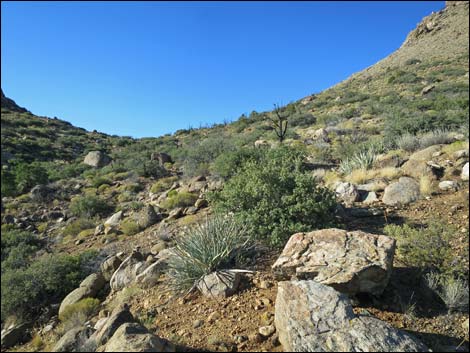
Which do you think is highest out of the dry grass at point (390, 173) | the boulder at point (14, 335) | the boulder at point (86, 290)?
the dry grass at point (390, 173)

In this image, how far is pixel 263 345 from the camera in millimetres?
3043

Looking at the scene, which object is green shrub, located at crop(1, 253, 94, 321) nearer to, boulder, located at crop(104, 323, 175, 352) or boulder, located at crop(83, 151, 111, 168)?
boulder, located at crop(104, 323, 175, 352)

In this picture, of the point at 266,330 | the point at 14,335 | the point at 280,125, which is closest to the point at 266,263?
the point at 266,330

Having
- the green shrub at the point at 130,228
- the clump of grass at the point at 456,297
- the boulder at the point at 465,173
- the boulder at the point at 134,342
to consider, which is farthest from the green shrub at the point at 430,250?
the green shrub at the point at 130,228

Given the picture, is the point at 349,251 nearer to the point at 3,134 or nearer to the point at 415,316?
the point at 415,316

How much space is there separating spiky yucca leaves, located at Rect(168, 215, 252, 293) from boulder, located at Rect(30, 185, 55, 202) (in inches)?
445

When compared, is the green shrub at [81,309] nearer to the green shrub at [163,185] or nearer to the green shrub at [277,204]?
the green shrub at [277,204]

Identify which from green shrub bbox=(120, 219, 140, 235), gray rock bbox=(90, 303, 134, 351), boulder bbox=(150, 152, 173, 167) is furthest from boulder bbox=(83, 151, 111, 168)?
gray rock bbox=(90, 303, 134, 351)

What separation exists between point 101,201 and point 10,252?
417cm

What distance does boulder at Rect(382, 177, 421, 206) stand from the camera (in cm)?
655

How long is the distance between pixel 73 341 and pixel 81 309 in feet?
5.83

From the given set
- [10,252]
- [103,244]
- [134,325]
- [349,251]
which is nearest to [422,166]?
[349,251]

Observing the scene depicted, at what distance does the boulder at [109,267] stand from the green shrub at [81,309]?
824 mm

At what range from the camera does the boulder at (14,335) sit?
187 inches
